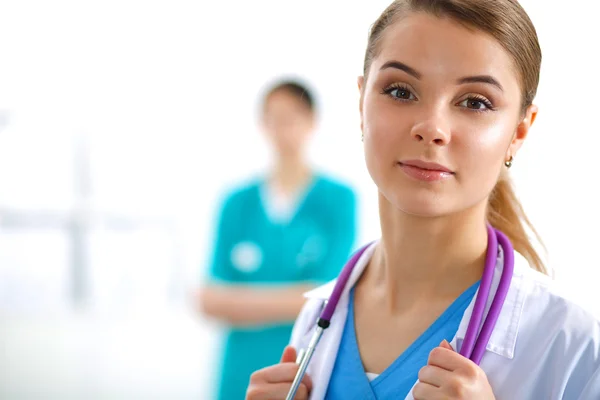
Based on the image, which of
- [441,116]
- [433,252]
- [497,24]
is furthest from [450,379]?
[497,24]

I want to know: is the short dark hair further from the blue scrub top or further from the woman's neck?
the blue scrub top

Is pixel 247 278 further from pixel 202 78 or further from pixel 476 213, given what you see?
pixel 202 78

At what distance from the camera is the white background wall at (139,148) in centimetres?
309

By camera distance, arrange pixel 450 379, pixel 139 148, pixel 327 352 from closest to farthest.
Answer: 1. pixel 450 379
2. pixel 327 352
3. pixel 139 148

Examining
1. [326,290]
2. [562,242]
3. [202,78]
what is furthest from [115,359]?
[326,290]

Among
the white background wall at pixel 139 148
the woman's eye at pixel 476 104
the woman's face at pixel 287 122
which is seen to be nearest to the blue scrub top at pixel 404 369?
the woman's eye at pixel 476 104

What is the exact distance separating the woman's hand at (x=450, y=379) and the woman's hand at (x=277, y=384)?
217mm

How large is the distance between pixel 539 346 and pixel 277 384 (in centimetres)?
37

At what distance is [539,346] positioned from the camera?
0.84 m

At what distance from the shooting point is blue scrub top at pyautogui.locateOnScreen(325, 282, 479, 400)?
0.90 m

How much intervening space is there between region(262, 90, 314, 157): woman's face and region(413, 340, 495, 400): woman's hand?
1270 mm

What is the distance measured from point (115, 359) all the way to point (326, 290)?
246 centimetres

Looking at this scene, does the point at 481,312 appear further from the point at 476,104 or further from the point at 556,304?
the point at 476,104

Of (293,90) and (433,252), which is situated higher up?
(293,90)
